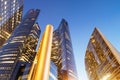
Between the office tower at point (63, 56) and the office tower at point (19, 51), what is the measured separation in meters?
19.9

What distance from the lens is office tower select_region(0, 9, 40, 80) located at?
89.8 m

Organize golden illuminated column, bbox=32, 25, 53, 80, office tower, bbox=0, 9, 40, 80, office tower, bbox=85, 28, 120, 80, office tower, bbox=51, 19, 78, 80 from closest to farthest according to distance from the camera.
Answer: golden illuminated column, bbox=32, 25, 53, 80, office tower, bbox=85, 28, 120, 80, office tower, bbox=0, 9, 40, 80, office tower, bbox=51, 19, 78, 80

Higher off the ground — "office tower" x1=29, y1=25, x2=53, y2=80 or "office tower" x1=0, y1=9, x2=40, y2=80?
"office tower" x1=0, y1=9, x2=40, y2=80

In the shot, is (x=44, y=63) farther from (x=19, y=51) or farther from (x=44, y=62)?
(x=19, y=51)

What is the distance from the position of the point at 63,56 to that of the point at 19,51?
48.6 meters

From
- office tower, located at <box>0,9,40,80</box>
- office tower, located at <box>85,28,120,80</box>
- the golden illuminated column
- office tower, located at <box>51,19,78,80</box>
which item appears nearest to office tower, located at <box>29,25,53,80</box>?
the golden illuminated column

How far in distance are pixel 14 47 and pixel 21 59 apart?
346 inches

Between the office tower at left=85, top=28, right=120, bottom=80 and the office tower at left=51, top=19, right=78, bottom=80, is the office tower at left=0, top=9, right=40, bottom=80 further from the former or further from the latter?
the office tower at left=85, top=28, right=120, bottom=80

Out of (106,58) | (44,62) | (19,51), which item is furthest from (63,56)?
(44,62)

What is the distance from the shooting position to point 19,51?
350ft

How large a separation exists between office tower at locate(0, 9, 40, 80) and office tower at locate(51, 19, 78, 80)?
1991 cm

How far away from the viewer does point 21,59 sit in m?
109

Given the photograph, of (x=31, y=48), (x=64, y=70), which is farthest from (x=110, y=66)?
(x=31, y=48)

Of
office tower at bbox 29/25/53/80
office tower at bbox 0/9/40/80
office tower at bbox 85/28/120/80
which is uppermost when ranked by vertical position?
office tower at bbox 0/9/40/80
